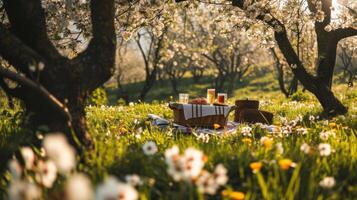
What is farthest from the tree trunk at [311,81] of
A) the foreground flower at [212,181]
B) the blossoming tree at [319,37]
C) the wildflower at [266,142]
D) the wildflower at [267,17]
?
the foreground flower at [212,181]

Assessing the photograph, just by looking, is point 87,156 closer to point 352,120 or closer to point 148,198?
point 148,198

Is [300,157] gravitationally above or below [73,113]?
below

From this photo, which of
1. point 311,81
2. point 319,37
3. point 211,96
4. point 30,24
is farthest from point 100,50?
point 319,37

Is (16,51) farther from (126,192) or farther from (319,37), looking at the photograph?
(319,37)

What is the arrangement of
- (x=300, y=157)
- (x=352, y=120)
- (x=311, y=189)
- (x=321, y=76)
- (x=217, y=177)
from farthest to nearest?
(x=321, y=76)
(x=352, y=120)
(x=300, y=157)
(x=311, y=189)
(x=217, y=177)

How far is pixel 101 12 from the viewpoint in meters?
6.40

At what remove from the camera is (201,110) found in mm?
10852

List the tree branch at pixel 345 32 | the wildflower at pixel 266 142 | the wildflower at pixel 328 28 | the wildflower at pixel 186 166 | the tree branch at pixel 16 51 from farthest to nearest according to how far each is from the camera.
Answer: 1. the tree branch at pixel 345 32
2. the wildflower at pixel 328 28
3. the tree branch at pixel 16 51
4. the wildflower at pixel 266 142
5. the wildflower at pixel 186 166

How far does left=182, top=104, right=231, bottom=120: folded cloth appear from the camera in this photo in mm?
10805

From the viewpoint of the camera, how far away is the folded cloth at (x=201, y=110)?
35.4ft

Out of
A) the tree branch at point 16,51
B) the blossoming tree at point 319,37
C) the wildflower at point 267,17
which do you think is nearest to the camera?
the tree branch at point 16,51

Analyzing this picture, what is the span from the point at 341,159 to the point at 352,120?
369 cm

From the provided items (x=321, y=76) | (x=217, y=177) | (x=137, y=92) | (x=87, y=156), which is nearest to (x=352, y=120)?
(x=321, y=76)

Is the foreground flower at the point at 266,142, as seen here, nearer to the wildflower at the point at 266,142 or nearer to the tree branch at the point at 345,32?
the wildflower at the point at 266,142
